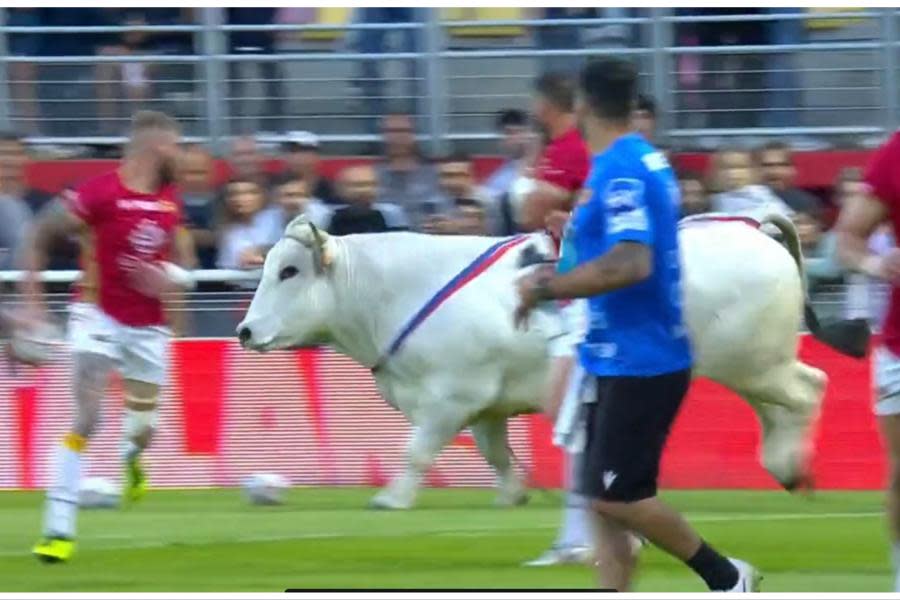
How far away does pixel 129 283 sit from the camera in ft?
37.5

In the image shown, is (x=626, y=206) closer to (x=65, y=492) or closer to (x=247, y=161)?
(x=65, y=492)

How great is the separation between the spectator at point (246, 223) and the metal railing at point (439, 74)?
133cm

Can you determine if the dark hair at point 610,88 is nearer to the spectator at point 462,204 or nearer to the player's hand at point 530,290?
the player's hand at point 530,290

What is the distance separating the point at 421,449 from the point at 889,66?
5282 millimetres

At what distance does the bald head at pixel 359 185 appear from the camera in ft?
49.0

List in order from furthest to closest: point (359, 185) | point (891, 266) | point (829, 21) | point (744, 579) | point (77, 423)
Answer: point (829, 21) → point (359, 185) → point (77, 423) → point (891, 266) → point (744, 579)

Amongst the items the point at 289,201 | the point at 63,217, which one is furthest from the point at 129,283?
the point at 289,201

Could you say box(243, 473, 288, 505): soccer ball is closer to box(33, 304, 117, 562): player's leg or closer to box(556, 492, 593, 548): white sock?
box(33, 304, 117, 562): player's leg

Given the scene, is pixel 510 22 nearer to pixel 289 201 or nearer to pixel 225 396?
pixel 289 201

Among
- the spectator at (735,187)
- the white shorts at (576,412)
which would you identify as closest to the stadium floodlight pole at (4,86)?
the spectator at (735,187)

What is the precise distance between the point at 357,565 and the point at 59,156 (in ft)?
23.9

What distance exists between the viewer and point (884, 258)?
324 inches

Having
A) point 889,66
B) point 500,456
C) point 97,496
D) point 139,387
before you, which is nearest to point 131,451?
point 139,387

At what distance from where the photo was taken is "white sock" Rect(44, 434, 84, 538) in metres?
10.3
